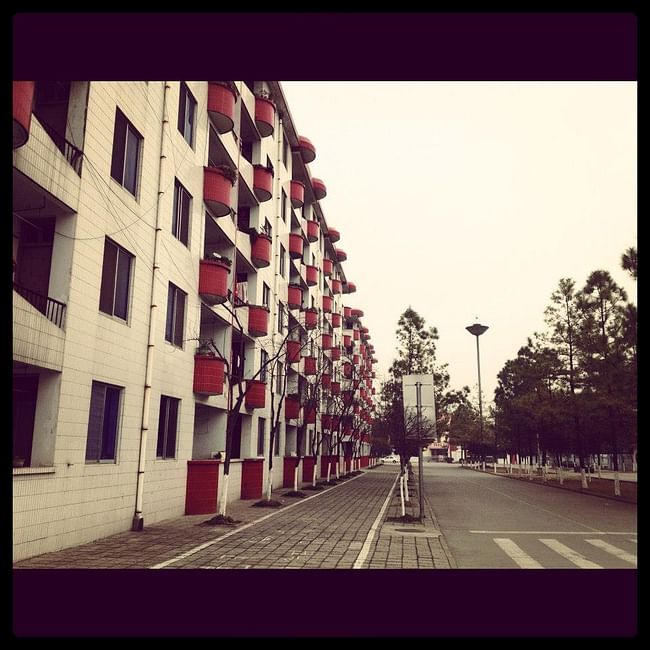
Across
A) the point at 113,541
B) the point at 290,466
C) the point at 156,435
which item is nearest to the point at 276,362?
the point at 290,466

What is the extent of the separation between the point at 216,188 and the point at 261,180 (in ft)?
20.5

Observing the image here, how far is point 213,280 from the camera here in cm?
1934

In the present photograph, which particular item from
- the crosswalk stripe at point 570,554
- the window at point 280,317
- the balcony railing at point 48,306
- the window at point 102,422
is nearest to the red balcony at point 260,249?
the window at point 280,317

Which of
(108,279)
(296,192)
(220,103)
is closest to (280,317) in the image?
(296,192)

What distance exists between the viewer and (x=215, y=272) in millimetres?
19406

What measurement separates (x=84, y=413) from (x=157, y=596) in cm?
792

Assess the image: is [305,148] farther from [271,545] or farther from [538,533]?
[271,545]

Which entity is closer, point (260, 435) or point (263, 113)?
point (263, 113)

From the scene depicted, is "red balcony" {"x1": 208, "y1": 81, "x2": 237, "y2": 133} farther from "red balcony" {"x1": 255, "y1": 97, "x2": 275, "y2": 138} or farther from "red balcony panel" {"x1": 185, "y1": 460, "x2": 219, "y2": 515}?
"red balcony panel" {"x1": 185, "y1": 460, "x2": 219, "y2": 515}

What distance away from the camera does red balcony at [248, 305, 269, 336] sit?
25047mm

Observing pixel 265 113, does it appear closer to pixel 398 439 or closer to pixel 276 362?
pixel 276 362

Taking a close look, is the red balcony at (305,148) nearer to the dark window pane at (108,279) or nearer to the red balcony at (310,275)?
the red balcony at (310,275)

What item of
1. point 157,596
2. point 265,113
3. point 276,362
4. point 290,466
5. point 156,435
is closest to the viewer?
point 157,596

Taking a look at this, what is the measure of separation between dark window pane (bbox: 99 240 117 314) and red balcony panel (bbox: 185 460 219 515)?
20.8ft
